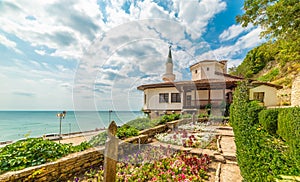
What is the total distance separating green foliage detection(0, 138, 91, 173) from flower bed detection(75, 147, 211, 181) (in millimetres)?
774

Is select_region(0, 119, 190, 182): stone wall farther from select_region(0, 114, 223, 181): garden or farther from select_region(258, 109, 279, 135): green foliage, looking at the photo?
select_region(258, 109, 279, 135): green foliage

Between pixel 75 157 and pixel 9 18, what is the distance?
549cm

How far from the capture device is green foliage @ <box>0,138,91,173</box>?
8.58 ft

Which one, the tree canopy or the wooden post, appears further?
the tree canopy

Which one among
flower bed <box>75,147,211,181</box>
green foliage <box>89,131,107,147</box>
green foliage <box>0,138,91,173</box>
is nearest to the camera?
green foliage <box>0,138,91,173</box>

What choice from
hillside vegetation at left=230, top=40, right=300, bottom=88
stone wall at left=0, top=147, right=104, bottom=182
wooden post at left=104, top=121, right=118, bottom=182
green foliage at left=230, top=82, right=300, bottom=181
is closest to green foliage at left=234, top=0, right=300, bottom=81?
hillside vegetation at left=230, top=40, right=300, bottom=88

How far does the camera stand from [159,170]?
3287mm

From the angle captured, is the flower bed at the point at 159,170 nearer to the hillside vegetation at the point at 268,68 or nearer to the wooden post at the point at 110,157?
the wooden post at the point at 110,157

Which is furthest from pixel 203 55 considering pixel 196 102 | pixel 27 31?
pixel 196 102

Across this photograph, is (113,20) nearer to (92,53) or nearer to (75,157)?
(92,53)

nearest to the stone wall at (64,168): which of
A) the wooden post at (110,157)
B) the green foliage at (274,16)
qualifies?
the wooden post at (110,157)

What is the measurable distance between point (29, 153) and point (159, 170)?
2733 millimetres

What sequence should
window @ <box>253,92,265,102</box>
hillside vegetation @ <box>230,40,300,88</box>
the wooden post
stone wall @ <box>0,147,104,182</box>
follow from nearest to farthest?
the wooden post < stone wall @ <box>0,147,104,182</box> < window @ <box>253,92,265,102</box> < hillside vegetation @ <box>230,40,300,88</box>

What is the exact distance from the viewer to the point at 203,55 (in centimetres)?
585
